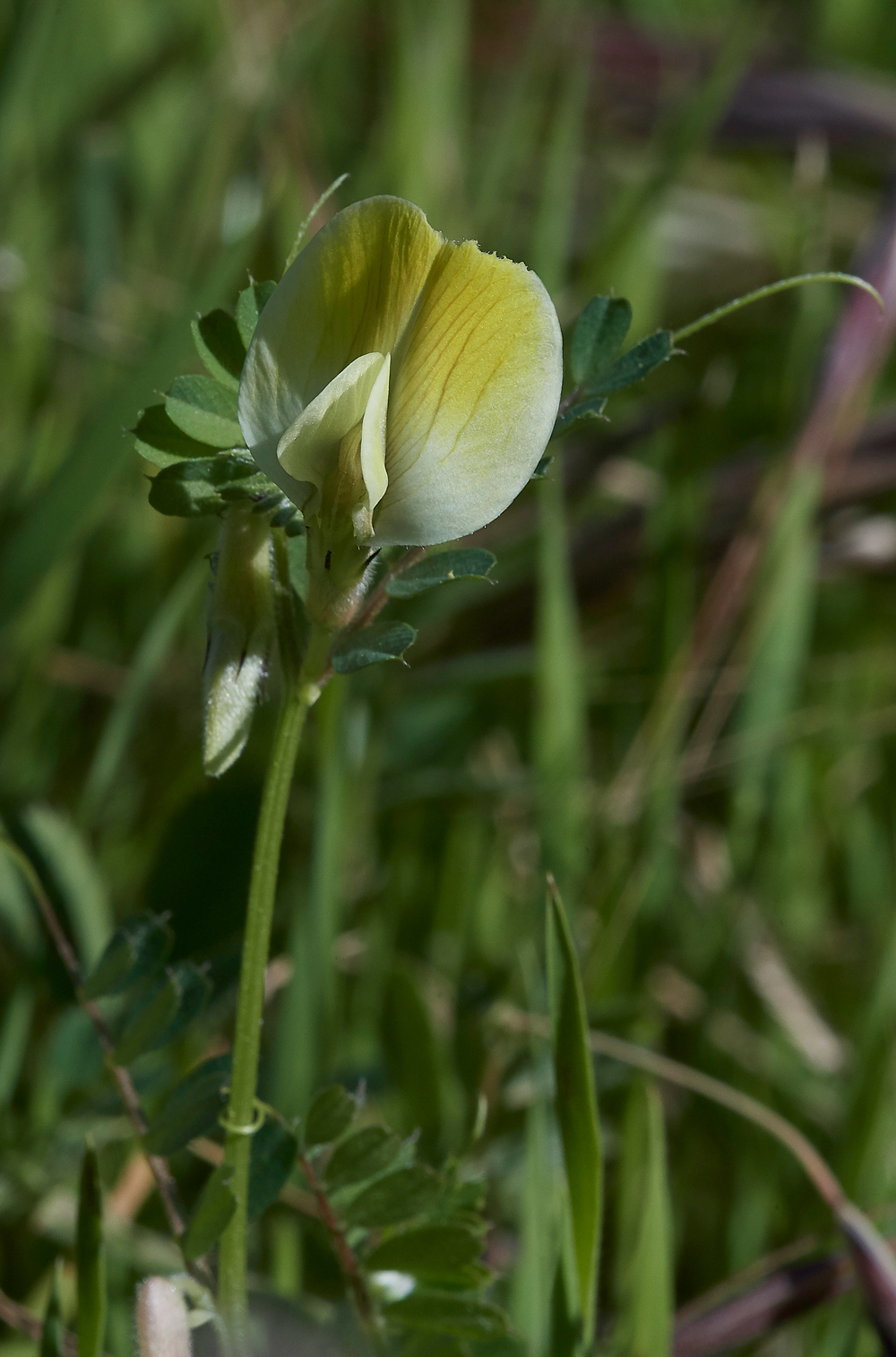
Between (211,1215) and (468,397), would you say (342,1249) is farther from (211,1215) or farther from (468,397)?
(468,397)

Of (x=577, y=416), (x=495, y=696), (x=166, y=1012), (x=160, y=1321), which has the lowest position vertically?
(x=160, y=1321)

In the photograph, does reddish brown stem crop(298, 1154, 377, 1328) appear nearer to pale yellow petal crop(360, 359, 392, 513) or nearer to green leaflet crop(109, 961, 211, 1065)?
green leaflet crop(109, 961, 211, 1065)

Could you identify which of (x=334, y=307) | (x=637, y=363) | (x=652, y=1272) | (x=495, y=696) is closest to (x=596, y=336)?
(x=637, y=363)

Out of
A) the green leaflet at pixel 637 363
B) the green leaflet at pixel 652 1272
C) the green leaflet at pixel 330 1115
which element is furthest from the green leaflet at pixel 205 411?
the green leaflet at pixel 652 1272

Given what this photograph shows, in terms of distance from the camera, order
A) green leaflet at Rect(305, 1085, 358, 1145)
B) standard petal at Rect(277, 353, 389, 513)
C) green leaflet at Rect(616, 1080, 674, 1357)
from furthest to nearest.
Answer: green leaflet at Rect(616, 1080, 674, 1357), green leaflet at Rect(305, 1085, 358, 1145), standard petal at Rect(277, 353, 389, 513)

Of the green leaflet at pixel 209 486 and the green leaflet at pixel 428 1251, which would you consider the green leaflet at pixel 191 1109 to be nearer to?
the green leaflet at pixel 428 1251

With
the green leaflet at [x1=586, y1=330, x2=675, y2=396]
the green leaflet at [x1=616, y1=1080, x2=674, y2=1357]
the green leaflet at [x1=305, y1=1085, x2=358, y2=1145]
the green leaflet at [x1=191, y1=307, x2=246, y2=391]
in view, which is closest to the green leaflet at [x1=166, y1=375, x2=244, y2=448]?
the green leaflet at [x1=191, y1=307, x2=246, y2=391]

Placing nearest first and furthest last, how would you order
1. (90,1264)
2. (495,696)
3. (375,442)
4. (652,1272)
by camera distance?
(375,442) → (90,1264) → (652,1272) → (495,696)
